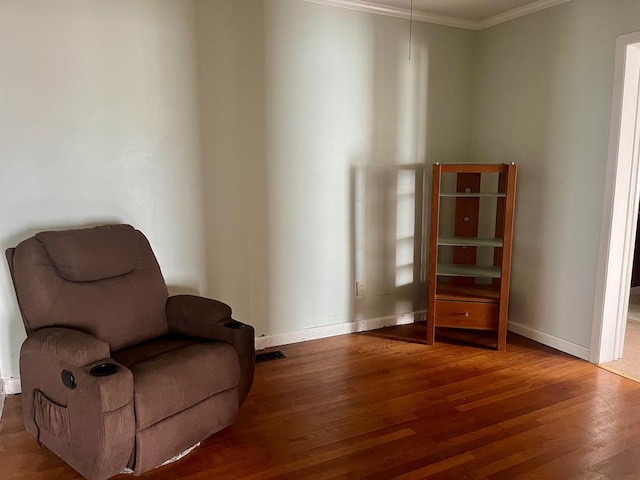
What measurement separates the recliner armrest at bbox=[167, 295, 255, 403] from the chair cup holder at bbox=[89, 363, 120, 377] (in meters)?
0.57

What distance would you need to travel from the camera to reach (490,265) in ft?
12.9

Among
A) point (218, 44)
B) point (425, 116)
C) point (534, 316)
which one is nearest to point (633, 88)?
point (425, 116)

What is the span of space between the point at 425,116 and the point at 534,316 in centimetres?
165

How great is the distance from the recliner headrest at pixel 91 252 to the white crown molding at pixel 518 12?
116 inches

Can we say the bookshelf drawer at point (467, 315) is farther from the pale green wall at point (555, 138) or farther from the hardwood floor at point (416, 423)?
the pale green wall at point (555, 138)

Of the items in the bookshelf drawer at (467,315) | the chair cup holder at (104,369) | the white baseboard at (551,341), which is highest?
the chair cup holder at (104,369)

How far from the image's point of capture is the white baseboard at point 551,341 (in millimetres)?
3271

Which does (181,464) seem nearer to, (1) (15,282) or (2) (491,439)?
(1) (15,282)

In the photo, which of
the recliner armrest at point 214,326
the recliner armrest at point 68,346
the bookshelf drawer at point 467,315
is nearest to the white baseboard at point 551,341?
the bookshelf drawer at point 467,315

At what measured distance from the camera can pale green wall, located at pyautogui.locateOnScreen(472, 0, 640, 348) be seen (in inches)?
121

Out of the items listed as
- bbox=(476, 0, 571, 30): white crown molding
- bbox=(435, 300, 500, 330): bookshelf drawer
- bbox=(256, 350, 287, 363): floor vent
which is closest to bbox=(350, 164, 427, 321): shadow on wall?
bbox=(435, 300, 500, 330): bookshelf drawer

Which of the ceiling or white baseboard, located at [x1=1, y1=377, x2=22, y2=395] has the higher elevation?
the ceiling

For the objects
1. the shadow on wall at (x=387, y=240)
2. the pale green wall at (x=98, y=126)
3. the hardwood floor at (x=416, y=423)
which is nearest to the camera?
the hardwood floor at (x=416, y=423)

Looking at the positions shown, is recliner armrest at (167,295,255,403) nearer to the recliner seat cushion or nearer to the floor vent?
the recliner seat cushion
